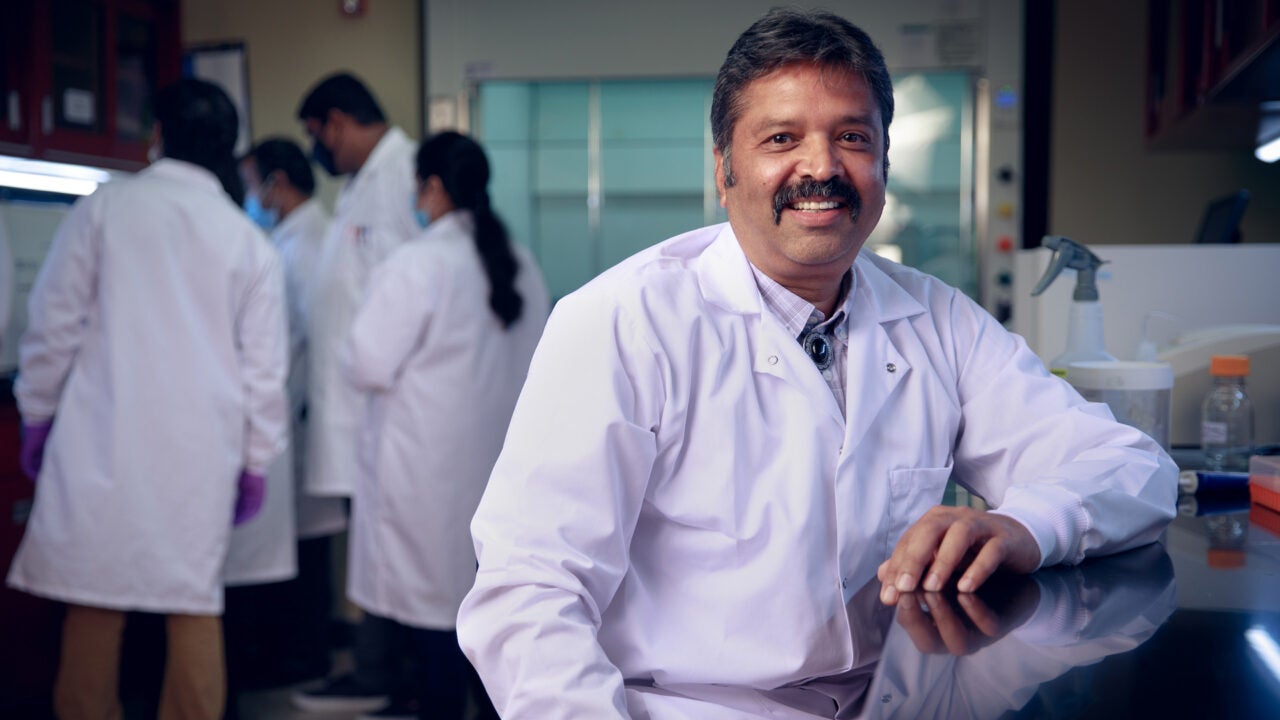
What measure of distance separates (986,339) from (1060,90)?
9.21 ft

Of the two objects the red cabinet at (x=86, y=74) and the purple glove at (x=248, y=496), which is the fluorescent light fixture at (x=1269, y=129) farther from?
the red cabinet at (x=86, y=74)

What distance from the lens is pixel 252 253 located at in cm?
225

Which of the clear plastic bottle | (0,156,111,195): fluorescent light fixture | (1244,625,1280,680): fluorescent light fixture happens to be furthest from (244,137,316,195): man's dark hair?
(1244,625,1280,680): fluorescent light fixture

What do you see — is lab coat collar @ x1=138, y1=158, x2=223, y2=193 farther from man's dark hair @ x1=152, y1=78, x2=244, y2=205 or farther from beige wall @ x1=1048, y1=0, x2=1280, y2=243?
beige wall @ x1=1048, y1=0, x2=1280, y2=243

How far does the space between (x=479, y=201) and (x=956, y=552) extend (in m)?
1.85

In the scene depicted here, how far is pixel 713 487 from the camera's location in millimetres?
1088

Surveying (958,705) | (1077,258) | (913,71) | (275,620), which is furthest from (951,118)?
(958,705)

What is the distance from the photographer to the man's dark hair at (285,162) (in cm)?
328

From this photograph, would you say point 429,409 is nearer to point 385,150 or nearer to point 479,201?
point 479,201

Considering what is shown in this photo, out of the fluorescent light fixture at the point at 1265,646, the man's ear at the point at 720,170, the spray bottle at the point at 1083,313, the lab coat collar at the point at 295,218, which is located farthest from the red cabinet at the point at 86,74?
the fluorescent light fixture at the point at 1265,646

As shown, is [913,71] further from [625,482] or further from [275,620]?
[625,482]

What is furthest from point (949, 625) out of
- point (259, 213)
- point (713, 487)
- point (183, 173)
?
point (259, 213)

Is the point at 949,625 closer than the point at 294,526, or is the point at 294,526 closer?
the point at 949,625

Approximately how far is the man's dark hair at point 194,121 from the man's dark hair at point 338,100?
74 centimetres
